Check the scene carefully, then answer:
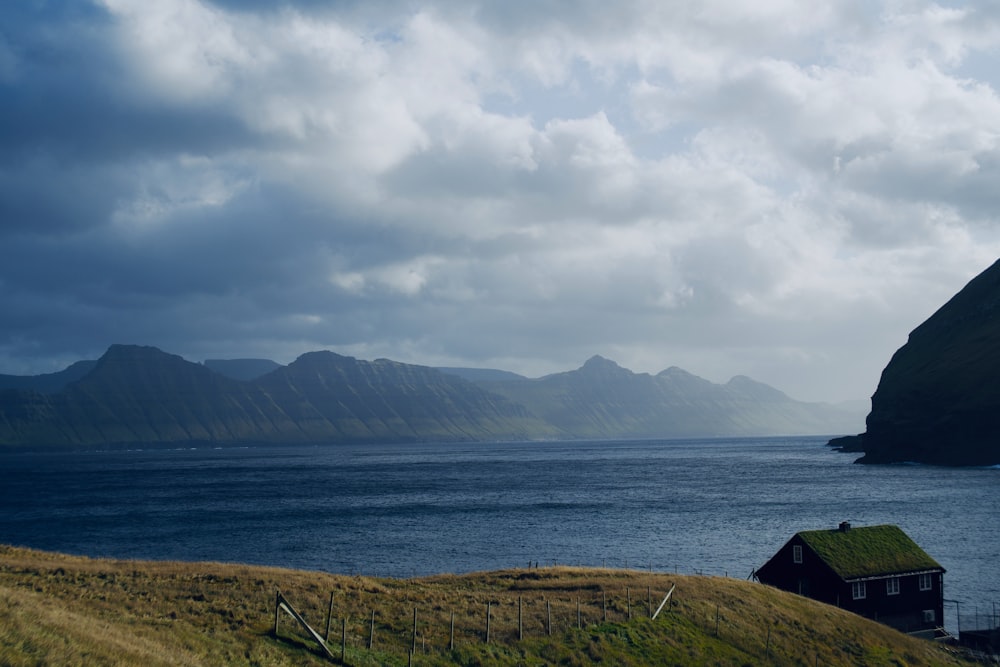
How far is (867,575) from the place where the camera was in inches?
2350

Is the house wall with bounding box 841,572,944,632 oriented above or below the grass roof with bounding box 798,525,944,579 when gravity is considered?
below

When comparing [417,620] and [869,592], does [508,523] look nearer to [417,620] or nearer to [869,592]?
[869,592]

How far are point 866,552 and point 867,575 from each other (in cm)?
285

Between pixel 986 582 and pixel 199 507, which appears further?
pixel 199 507

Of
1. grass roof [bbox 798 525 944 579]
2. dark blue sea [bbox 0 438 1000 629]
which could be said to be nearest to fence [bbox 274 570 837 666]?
grass roof [bbox 798 525 944 579]

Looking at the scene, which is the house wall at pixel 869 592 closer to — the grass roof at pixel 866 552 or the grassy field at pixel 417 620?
the grass roof at pixel 866 552

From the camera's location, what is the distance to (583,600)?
5053 centimetres

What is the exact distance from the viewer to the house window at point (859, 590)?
59406 millimetres

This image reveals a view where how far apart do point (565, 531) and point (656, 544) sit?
15.8 metres

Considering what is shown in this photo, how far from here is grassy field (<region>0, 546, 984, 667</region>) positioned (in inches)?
1262

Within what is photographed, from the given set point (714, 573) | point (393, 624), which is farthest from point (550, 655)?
point (714, 573)

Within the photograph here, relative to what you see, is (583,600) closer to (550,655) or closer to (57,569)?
(550,655)

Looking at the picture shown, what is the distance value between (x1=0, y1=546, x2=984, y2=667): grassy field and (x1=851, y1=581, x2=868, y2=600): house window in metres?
3.42

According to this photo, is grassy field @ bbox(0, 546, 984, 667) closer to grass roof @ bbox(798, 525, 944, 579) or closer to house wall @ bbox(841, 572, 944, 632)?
house wall @ bbox(841, 572, 944, 632)
